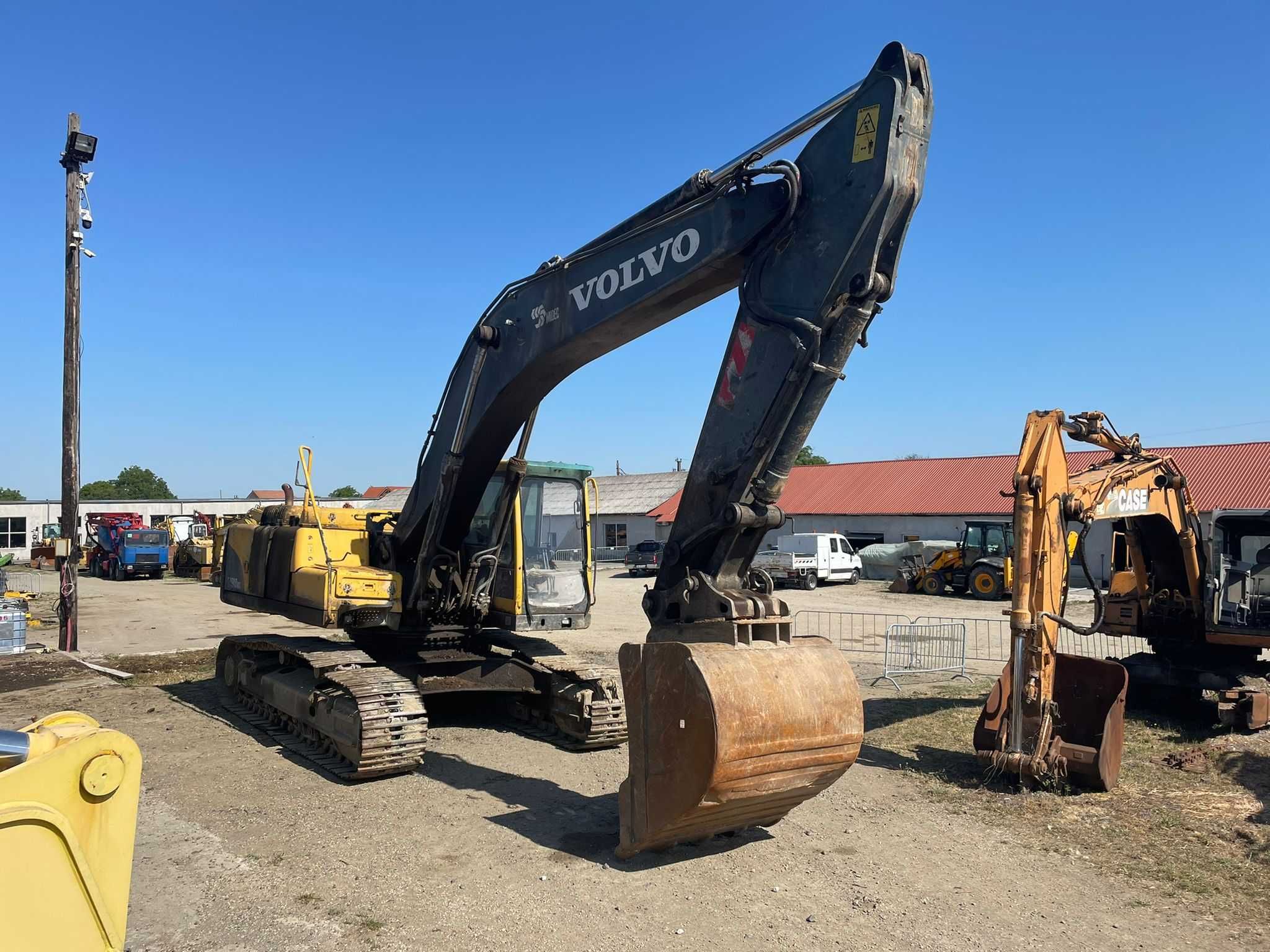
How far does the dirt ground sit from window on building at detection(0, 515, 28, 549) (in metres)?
50.8

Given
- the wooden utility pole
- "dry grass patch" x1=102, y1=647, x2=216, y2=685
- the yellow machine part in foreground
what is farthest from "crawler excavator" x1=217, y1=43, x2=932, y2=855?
the wooden utility pole

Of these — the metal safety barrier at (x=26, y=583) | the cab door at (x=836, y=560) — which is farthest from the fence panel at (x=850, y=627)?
the metal safety barrier at (x=26, y=583)

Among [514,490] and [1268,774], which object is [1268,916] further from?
[514,490]

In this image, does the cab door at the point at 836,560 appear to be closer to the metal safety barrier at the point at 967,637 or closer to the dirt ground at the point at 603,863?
the metal safety barrier at the point at 967,637

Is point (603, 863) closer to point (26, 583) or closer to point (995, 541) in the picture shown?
point (995, 541)

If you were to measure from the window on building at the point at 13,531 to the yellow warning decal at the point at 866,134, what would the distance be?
57.6m

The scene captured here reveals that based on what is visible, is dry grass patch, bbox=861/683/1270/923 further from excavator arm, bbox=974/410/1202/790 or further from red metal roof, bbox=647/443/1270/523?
red metal roof, bbox=647/443/1270/523

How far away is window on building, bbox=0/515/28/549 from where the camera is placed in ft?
167

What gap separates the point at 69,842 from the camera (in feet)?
9.12

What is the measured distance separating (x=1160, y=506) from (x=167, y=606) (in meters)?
23.0

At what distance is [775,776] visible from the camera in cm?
502

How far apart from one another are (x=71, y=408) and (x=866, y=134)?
51.3 feet

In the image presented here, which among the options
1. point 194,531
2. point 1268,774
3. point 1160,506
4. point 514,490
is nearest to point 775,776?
point 514,490

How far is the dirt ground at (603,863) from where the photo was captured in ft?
16.3
